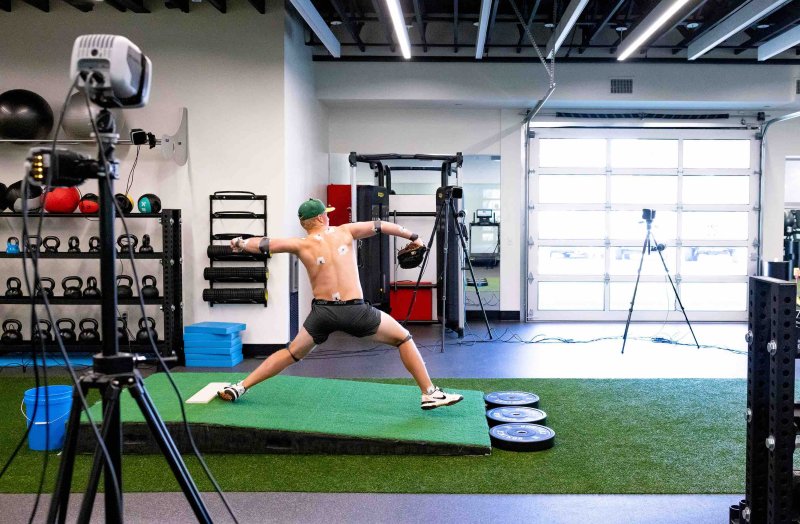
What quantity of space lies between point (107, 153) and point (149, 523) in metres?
1.96

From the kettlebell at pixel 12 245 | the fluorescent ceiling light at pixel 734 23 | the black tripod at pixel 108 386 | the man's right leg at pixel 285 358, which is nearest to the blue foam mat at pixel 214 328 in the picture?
the kettlebell at pixel 12 245

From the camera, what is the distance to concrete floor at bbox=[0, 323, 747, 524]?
320cm

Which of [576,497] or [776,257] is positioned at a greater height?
[776,257]

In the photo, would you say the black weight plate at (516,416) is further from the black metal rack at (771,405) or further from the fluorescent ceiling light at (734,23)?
the fluorescent ceiling light at (734,23)

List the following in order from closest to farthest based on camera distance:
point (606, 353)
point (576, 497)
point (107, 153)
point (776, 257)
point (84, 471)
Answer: point (107, 153), point (576, 497), point (84, 471), point (606, 353), point (776, 257)

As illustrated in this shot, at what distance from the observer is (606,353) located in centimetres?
740

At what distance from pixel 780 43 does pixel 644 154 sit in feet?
8.97

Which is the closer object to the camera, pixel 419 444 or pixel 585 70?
pixel 419 444

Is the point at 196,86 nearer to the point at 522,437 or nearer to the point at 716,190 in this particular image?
Answer: the point at 522,437

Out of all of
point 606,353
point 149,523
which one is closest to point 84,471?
point 149,523

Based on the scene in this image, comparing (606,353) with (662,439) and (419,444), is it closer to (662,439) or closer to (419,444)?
(662,439)

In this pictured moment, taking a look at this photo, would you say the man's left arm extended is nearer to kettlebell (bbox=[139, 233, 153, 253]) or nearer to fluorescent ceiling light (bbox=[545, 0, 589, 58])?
kettlebell (bbox=[139, 233, 153, 253])

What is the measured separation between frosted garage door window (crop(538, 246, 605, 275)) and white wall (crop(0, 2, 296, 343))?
15.5 feet

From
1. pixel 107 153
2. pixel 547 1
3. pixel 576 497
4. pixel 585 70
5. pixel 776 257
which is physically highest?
pixel 547 1
